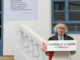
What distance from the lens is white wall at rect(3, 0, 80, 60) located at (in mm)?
7371

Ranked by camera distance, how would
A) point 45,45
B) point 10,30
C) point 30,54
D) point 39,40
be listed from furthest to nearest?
point 10,30, point 30,54, point 39,40, point 45,45

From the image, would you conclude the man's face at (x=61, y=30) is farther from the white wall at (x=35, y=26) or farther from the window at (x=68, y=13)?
the window at (x=68, y=13)

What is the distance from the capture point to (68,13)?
7.73 meters

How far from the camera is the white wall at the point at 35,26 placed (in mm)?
7371

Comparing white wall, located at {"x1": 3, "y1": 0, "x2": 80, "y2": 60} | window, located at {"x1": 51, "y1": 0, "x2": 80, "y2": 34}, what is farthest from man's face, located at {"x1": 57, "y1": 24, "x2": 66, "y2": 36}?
window, located at {"x1": 51, "y1": 0, "x2": 80, "y2": 34}

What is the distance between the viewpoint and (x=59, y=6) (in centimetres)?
780

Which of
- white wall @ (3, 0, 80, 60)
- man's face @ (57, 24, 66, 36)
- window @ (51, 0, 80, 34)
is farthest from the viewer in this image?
window @ (51, 0, 80, 34)

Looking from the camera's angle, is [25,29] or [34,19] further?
[34,19]

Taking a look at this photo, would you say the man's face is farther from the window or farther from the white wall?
the window

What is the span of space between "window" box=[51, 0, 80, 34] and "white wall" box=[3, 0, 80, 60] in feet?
1.06

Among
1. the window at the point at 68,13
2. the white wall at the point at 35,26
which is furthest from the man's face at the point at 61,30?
the window at the point at 68,13

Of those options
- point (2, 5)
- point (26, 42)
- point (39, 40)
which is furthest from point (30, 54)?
point (2, 5)

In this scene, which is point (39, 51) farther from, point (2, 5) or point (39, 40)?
point (2, 5)

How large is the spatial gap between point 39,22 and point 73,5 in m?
1.31
